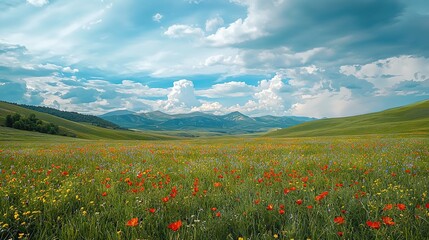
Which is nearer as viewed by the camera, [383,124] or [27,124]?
[383,124]

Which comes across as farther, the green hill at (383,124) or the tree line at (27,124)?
the tree line at (27,124)

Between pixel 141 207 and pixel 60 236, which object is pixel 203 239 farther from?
pixel 60 236

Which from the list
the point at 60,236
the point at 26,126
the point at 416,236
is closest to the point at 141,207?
the point at 60,236

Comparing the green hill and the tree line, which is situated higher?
the tree line

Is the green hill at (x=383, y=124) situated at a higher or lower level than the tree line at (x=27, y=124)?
lower

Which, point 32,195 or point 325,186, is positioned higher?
point 32,195

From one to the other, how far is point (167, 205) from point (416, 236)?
319 cm

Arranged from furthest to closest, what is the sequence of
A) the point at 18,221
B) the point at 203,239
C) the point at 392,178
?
1. the point at 392,178
2. the point at 18,221
3. the point at 203,239

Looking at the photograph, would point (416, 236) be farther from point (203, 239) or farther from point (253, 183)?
point (253, 183)

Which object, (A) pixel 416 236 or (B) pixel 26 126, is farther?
(B) pixel 26 126

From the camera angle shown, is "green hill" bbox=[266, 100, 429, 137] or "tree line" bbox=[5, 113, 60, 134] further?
"tree line" bbox=[5, 113, 60, 134]

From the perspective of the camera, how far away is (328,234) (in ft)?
8.89

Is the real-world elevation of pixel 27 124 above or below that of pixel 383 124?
above

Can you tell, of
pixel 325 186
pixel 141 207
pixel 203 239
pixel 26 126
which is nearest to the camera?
→ pixel 203 239
